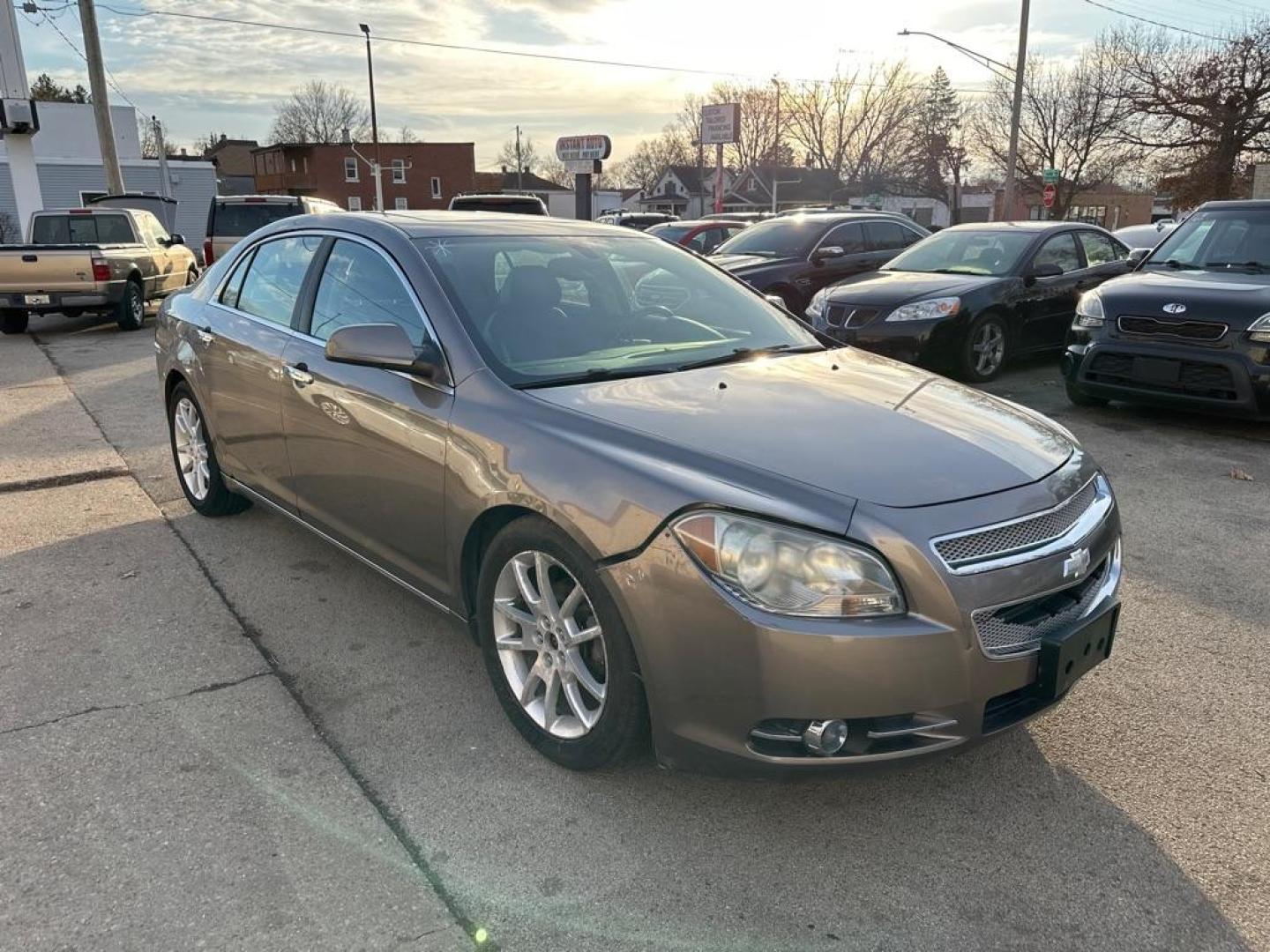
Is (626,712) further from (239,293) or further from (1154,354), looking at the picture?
(1154,354)

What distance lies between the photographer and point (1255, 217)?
745 centimetres

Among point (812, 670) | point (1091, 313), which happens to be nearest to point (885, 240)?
point (1091, 313)

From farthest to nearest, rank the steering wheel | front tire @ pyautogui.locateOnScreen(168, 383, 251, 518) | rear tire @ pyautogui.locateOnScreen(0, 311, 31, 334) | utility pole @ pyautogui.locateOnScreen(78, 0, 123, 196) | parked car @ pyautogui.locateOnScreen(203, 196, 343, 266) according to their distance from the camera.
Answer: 1. utility pole @ pyautogui.locateOnScreen(78, 0, 123, 196)
2. parked car @ pyautogui.locateOnScreen(203, 196, 343, 266)
3. rear tire @ pyautogui.locateOnScreen(0, 311, 31, 334)
4. front tire @ pyautogui.locateOnScreen(168, 383, 251, 518)
5. the steering wheel

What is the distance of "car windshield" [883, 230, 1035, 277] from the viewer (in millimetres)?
9008

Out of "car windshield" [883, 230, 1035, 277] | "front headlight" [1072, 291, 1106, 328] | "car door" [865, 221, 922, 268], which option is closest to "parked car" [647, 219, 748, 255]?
"car door" [865, 221, 922, 268]

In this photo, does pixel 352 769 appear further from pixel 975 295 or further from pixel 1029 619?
pixel 975 295

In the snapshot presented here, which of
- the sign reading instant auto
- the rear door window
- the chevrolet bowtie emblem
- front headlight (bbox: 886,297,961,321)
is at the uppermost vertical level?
the sign reading instant auto

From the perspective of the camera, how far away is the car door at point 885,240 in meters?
11.4

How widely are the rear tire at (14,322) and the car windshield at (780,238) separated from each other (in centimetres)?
983

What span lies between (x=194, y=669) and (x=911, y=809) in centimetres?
261

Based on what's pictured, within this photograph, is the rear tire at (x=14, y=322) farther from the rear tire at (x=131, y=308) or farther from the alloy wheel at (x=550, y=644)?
the alloy wheel at (x=550, y=644)

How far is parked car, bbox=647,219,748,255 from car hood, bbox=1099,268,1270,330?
801cm

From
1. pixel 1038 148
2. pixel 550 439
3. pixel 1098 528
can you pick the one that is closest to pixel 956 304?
pixel 1098 528

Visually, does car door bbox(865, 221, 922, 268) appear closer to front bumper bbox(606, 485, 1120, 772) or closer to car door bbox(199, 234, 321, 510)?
car door bbox(199, 234, 321, 510)
